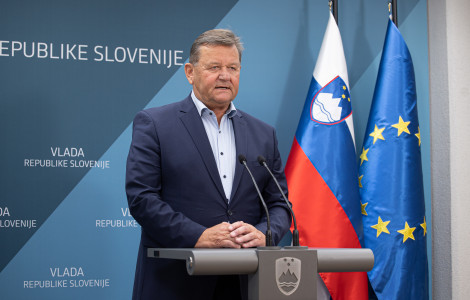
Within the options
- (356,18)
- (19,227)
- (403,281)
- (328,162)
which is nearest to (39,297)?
(19,227)

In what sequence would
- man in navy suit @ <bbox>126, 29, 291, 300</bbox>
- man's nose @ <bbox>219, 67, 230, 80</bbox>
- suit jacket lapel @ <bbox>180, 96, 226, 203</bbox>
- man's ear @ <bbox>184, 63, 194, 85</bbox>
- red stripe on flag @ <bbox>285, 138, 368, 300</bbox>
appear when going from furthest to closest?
red stripe on flag @ <bbox>285, 138, 368, 300</bbox> → man's ear @ <bbox>184, 63, 194, 85</bbox> → man's nose @ <bbox>219, 67, 230, 80</bbox> → suit jacket lapel @ <bbox>180, 96, 226, 203</bbox> → man in navy suit @ <bbox>126, 29, 291, 300</bbox>

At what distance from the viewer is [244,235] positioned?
193 centimetres

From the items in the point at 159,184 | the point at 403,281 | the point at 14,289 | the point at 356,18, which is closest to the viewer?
the point at 159,184

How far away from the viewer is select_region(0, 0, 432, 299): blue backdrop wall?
3.22 m

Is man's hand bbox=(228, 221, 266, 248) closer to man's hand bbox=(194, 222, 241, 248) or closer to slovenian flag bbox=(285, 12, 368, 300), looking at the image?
man's hand bbox=(194, 222, 241, 248)

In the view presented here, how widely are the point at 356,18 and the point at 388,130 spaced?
2.82 ft

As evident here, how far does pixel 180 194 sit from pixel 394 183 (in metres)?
1.75

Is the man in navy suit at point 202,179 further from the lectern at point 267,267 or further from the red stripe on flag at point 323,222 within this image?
the red stripe on flag at point 323,222

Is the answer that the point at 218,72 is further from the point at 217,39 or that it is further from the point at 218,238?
the point at 218,238

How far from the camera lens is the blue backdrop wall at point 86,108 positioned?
322 cm

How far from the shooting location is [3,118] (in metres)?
3.23

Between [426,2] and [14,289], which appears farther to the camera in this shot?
[426,2]

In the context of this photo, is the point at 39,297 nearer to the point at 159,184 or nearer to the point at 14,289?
the point at 14,289

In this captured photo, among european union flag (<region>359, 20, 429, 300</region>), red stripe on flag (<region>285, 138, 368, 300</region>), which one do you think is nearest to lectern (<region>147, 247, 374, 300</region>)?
red stripe on flag (<region>285, 138, 368, 300</region>)
